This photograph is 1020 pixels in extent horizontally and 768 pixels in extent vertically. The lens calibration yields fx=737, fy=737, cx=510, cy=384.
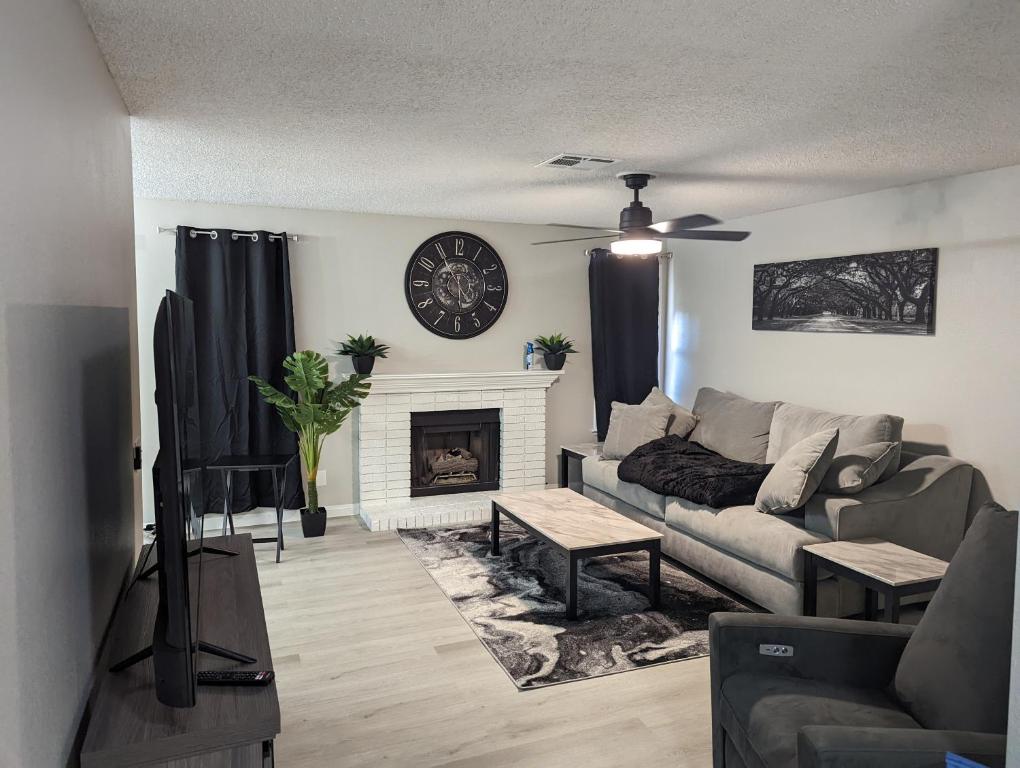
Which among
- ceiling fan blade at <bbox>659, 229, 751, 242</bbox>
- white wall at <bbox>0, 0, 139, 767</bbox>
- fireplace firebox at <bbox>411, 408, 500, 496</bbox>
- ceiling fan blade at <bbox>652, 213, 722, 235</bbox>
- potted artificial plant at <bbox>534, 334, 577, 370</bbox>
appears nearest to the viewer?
white wall at <bbox>0, 0, 139, 767</bbox>

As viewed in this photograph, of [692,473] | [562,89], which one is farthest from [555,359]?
[562,89]

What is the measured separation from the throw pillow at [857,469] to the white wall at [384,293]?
121 inches

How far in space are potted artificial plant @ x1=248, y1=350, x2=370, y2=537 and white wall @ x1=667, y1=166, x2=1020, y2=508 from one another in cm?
317

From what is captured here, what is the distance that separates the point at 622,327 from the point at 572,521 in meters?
2.87

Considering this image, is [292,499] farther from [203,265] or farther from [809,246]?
[809,246]

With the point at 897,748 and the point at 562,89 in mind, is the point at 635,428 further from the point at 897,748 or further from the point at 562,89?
the point at 897,748

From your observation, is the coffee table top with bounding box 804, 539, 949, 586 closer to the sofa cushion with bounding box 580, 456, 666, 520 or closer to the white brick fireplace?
the sofa cushion with bounding box 580, 456, 666, 520

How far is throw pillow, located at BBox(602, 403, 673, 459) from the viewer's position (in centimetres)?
578

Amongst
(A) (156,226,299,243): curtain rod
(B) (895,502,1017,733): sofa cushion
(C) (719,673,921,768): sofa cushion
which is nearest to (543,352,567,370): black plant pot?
(A) (156,226,299,243): curtain rod

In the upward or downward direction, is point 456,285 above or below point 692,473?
above

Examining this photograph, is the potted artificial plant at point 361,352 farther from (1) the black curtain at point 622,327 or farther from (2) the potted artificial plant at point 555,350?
(1) the black curtain at point 622,327

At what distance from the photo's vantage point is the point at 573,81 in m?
2.61

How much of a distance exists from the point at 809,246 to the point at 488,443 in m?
3.02

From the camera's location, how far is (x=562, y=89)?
8.84ft
